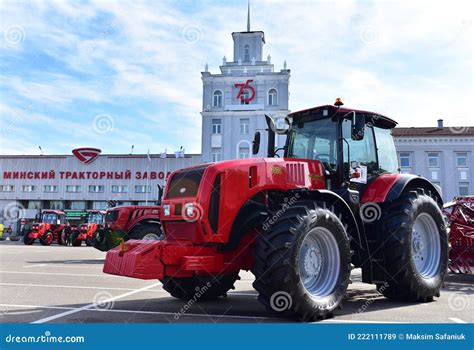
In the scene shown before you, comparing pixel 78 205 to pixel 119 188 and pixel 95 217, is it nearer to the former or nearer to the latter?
pixel 119 188

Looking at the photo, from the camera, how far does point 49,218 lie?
2959cm

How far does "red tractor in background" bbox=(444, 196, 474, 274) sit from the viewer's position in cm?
919

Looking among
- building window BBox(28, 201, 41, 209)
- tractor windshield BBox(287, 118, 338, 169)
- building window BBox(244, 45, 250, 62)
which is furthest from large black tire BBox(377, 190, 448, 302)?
building window BBox(28, 201, 41, 209)

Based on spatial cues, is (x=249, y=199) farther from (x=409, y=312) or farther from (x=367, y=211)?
(x=409, y=312)

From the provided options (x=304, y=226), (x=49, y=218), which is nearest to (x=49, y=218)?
(x=49, y=218)

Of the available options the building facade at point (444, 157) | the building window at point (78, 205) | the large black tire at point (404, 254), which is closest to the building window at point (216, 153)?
the building window at point (78, 205)

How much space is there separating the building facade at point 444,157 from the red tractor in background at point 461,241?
33.7 meters

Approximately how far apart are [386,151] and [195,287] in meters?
3.83

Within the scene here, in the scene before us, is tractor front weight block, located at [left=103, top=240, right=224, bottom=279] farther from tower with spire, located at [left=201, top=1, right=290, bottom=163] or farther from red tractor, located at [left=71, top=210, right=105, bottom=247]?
tower with spire, located at [left=201, top=1, right=290, bottom=163]

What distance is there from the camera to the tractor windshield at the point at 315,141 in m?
6.78

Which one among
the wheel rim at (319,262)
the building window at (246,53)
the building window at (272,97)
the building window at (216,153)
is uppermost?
the building window at (246,53)

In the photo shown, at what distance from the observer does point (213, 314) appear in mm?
5848

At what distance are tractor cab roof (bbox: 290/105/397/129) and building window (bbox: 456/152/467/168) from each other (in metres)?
38.3

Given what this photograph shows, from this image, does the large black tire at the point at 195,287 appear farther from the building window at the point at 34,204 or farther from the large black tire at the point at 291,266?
the building window at the point at 34,204
